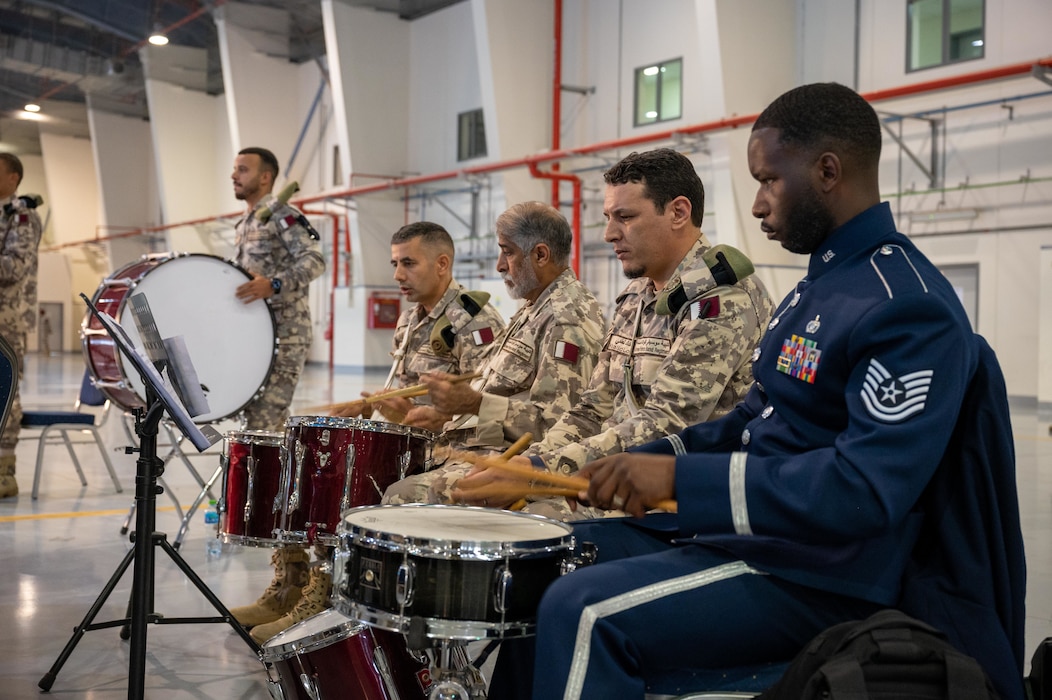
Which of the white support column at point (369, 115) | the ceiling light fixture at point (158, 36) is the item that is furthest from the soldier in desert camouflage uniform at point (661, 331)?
the ceiling light fixture at point (158, 36)

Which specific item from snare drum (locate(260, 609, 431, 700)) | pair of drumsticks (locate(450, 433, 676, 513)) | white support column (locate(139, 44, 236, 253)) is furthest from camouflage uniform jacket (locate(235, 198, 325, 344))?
white support column (locate(139, 44, 236, 253))

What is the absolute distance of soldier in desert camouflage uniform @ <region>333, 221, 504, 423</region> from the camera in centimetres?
390

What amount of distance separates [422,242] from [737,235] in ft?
29.8

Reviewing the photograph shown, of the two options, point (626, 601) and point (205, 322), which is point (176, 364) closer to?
point (626, 601)

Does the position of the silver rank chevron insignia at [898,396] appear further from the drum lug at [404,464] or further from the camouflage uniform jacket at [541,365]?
the drum lug at [404,464]

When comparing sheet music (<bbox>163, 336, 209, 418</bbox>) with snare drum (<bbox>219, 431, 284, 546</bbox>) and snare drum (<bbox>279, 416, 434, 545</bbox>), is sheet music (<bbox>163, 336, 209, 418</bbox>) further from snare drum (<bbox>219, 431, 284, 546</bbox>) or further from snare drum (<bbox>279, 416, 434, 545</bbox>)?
snare drum (<bbox>219, 431, 284, 546</bbox>)

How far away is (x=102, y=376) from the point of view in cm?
552

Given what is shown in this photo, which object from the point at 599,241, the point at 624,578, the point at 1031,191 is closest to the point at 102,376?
the point at 624,578

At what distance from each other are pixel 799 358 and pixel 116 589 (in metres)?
3.50

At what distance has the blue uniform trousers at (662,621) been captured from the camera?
162 centimetres

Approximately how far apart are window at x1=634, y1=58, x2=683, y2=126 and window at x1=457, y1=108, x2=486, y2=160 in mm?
3620

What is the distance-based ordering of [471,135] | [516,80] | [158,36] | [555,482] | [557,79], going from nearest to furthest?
[555,482]
[516,80]
[557,79]
[471,135]
[158,36]

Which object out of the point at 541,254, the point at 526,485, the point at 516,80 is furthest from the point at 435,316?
the point at 516,80

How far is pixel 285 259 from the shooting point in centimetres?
568
